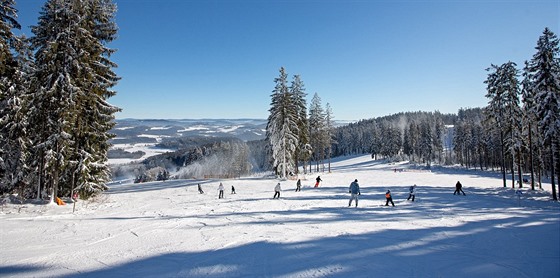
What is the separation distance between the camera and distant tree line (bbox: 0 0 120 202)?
60.3 feet

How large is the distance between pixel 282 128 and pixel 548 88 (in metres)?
27.8

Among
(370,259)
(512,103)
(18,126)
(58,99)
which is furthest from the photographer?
(512,103)

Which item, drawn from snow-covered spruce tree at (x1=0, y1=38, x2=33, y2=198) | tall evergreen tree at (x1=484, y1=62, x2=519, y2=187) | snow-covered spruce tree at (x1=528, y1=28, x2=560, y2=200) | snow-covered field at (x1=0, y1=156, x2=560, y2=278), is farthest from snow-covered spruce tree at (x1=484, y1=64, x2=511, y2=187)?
snow-covered spruce tree at (x1=0, y1=38, x2=33, y2=198)

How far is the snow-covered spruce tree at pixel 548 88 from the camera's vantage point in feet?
83.1

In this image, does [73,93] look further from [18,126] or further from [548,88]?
[548,88]

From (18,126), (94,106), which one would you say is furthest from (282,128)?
(18,126)

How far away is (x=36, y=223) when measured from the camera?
13.4m

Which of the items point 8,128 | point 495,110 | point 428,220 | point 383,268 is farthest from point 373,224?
point 495,110

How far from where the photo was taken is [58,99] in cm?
1842

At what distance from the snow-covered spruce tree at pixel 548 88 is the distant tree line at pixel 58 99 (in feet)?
123

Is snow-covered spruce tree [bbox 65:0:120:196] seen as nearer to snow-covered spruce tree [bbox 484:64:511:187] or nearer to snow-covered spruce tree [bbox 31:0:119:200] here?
snow-covered spruce tree [bbox 31:0:119:200]

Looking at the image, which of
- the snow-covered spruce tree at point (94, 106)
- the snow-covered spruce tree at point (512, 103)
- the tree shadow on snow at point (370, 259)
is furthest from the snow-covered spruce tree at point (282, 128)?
the tree shadow on snow at point (370, 259)

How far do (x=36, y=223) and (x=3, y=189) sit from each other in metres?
12.7

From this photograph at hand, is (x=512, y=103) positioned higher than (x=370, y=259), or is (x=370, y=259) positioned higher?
(x=512, y=103)
